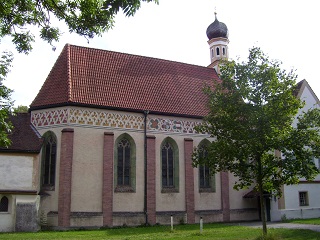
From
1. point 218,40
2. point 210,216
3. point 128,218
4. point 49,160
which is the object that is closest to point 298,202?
point 210,216

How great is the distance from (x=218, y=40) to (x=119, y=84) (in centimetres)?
1508

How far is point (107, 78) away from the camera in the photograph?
25125 mm

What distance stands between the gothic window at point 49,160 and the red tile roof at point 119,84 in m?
2.12

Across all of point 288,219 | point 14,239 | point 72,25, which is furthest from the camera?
point 288,219

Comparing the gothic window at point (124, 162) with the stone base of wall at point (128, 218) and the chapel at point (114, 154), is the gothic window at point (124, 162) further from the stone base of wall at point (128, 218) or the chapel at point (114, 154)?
the stone base of wall at point (128, 218)

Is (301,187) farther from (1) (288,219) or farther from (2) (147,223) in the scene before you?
(2) (147,223)

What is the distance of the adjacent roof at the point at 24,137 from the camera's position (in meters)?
20.9

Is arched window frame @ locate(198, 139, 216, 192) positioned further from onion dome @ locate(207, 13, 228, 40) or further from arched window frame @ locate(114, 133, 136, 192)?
onion dome @ locate(207, 13, 228, 40)

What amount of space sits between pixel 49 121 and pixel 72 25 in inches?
615

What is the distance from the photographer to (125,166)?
23453mm

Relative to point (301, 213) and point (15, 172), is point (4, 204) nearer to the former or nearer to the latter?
point (15, 172)

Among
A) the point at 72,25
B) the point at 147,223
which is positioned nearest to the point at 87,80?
the point at 147,223

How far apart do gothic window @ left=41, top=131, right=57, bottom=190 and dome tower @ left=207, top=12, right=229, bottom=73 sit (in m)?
Result: 18.9

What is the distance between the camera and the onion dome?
36.2 meters
